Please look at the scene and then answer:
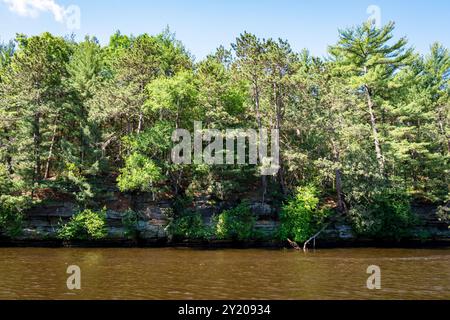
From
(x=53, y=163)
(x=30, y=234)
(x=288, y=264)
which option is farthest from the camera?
(x=53, y=163)

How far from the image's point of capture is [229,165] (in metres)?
32.0

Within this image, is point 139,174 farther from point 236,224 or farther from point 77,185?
point 236,224

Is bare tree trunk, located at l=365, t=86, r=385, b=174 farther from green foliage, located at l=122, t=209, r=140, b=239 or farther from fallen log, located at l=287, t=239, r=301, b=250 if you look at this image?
green foliage, located at l=122, t=209, r=140, b=239

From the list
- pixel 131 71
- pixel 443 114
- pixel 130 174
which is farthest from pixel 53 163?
pixel 443 114

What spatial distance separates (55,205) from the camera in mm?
30703

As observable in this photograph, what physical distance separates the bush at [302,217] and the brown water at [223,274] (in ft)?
8.74

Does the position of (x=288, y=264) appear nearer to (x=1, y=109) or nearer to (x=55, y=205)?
(x=55, y=205)

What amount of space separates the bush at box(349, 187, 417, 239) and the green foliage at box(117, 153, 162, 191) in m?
15.2

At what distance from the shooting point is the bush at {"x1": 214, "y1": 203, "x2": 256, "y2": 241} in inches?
1174

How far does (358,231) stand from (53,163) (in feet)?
84.4

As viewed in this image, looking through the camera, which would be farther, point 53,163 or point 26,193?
point 53,163

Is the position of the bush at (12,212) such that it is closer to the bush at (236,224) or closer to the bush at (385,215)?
the bush at (236,224)

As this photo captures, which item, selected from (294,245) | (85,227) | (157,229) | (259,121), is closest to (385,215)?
(294,245)

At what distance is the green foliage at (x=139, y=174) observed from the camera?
29.5m
